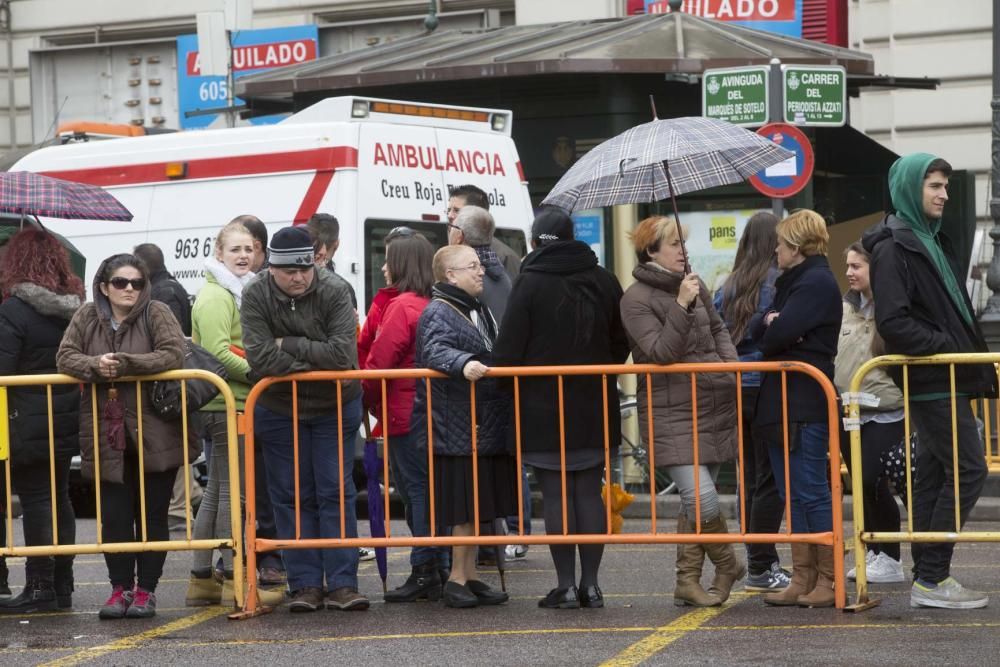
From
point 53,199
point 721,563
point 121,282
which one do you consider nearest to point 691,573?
point 721,563

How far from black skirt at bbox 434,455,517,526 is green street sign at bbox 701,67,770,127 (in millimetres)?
4848

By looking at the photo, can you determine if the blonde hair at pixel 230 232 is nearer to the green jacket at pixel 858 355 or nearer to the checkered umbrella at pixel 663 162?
the checkered umbrella at pixel 663 162

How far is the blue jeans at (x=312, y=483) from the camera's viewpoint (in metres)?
8.48

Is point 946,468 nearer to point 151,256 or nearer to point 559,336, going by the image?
point 559,336

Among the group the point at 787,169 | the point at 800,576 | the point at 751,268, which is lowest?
the point at 800,576

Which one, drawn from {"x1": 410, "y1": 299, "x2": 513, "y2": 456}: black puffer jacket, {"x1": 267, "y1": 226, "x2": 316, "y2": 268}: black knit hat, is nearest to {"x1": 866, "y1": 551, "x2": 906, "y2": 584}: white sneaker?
{"x1": 410, "y1": 299, "x2": 513, "y2": 456}: black puffer jacket

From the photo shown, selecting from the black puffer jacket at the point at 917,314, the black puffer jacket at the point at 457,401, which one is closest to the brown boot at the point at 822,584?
the black puffer jacket at the point at 917,314

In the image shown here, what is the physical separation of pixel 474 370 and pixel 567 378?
0.41 m

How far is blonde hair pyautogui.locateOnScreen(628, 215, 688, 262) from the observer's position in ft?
27.2

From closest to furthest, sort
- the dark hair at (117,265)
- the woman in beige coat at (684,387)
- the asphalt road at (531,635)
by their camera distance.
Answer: the asphalt road at (531,635), the woman in beige coat at (684,387), the dark hair at (117,265)

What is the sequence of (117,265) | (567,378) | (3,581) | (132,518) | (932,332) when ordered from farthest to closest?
(3,581), (132,518), (117,265), (567,378), (932,332)

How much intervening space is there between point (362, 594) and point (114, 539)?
1277 mm

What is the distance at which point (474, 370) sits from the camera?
823 cm

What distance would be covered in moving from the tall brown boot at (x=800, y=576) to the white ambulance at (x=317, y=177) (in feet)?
14.4
